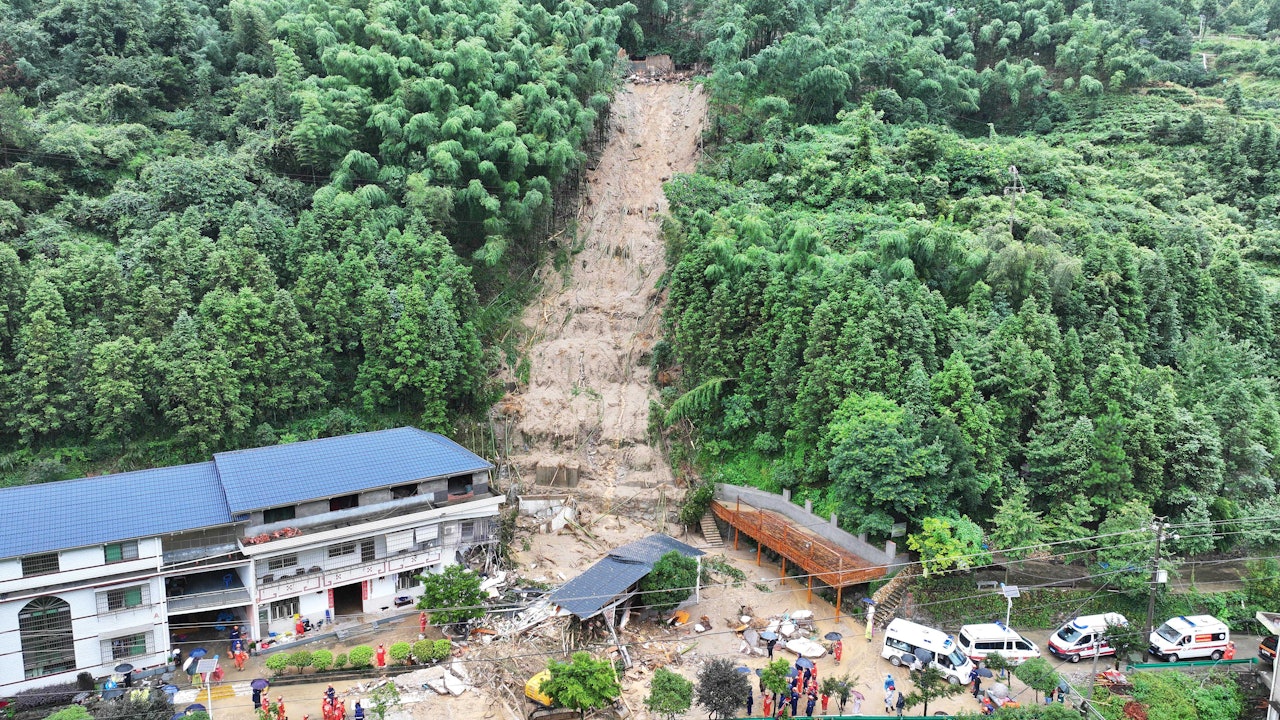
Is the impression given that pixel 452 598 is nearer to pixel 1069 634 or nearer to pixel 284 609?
pixel 284 609

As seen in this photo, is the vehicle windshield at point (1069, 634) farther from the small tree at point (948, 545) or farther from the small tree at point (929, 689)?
the small tree at point (929, 689)

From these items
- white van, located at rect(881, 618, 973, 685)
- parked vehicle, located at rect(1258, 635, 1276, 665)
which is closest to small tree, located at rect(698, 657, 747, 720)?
white van, located at rect(881, 618, 973, 685)

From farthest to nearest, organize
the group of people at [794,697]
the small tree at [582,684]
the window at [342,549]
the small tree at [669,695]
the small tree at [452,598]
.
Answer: the window at [342,549]
the small tree at [452,598]
the group of people at [794,697]
the small tree at [582,684]
the small tree at [669,695]

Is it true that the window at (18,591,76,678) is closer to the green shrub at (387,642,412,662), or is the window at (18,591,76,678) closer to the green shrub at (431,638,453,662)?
the green shrub at (387,642,412,662)

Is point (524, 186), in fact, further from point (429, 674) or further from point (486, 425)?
point (429, 674)

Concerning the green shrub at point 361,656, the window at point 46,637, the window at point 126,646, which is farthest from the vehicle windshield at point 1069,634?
the window at point 46,637

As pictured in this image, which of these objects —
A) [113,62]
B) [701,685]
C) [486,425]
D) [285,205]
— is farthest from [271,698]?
[113,62]

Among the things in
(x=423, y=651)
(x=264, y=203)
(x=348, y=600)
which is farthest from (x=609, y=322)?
(x=423, y=651)
